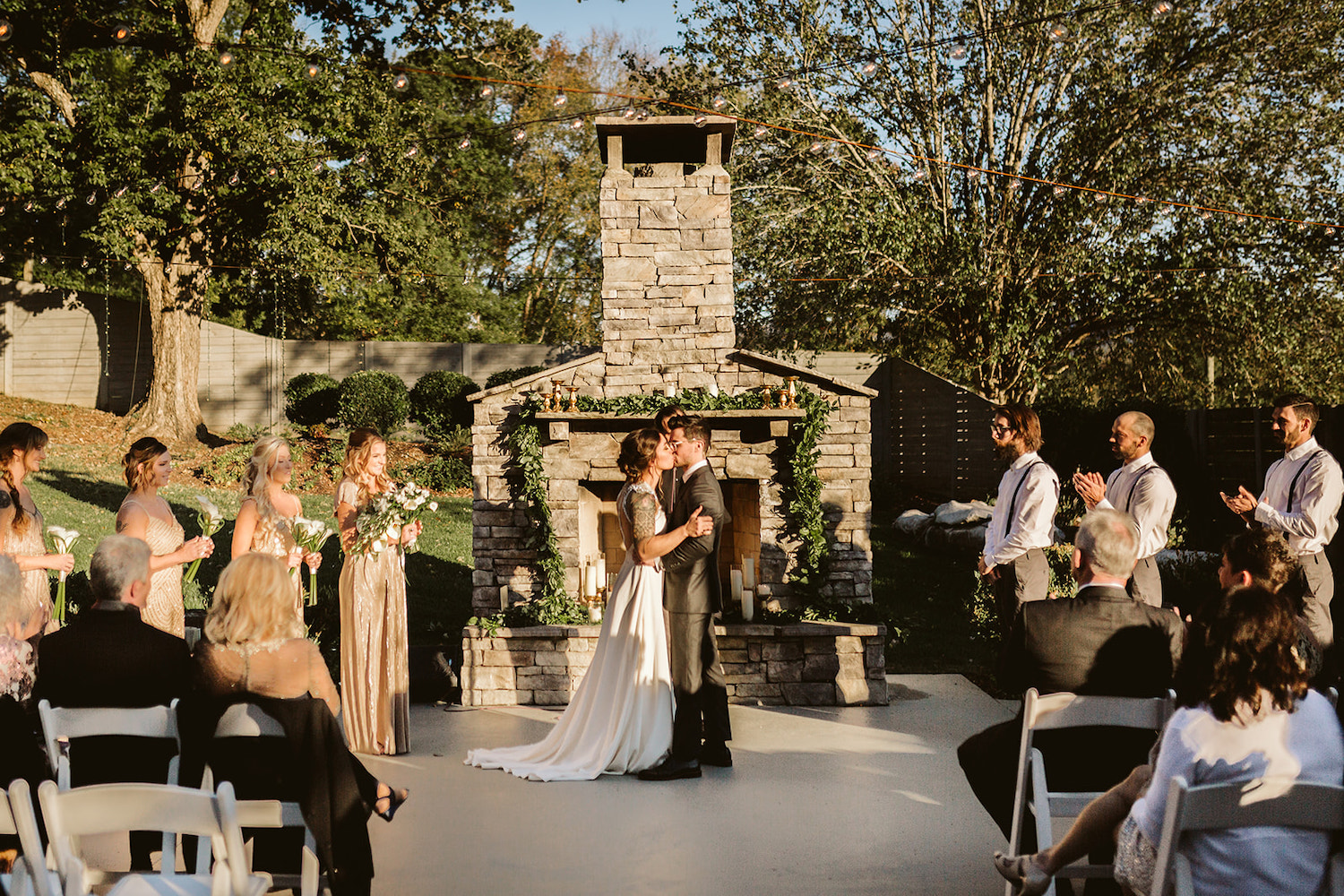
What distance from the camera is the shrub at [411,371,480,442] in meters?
16.6

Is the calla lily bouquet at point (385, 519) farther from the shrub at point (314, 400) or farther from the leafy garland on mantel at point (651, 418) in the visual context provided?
the shrub at point (314, 400)

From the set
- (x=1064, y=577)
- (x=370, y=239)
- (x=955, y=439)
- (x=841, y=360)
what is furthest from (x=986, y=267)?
(x=370, y=239)

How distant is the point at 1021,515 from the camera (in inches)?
205

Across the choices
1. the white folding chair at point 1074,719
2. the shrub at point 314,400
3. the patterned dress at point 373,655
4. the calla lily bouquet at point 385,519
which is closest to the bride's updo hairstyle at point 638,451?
the calla lily bouquet at point 385,519

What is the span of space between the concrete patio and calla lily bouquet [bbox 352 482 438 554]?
1.11 m

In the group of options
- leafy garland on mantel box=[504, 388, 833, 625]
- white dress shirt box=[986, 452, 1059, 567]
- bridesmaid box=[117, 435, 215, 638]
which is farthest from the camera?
leafy garland on mantel box=[504, 388, 833, 625]

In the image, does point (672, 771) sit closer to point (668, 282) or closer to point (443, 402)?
point (668, 282)

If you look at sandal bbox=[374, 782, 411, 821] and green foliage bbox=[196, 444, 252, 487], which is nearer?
sandal bbox=[374, 782, 411, 821]

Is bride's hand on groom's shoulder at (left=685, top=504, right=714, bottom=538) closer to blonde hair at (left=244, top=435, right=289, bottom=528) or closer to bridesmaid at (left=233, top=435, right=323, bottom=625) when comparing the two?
bridesmaid at (left=233, top=435, right=323, bottom=625)

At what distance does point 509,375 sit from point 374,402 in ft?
7.39

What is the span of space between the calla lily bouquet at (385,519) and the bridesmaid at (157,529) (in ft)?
2.35

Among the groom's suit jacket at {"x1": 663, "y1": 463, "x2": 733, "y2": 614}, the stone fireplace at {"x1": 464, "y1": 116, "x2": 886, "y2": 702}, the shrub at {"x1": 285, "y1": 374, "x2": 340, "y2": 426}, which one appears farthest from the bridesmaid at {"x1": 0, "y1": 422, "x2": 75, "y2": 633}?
the shrub at {"x1": 285, "y1": 374, "x2": 340, "y2": 426}

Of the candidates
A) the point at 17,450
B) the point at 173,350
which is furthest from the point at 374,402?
the point at 17,450

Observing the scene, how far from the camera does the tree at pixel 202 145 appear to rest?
14172 millimetres
